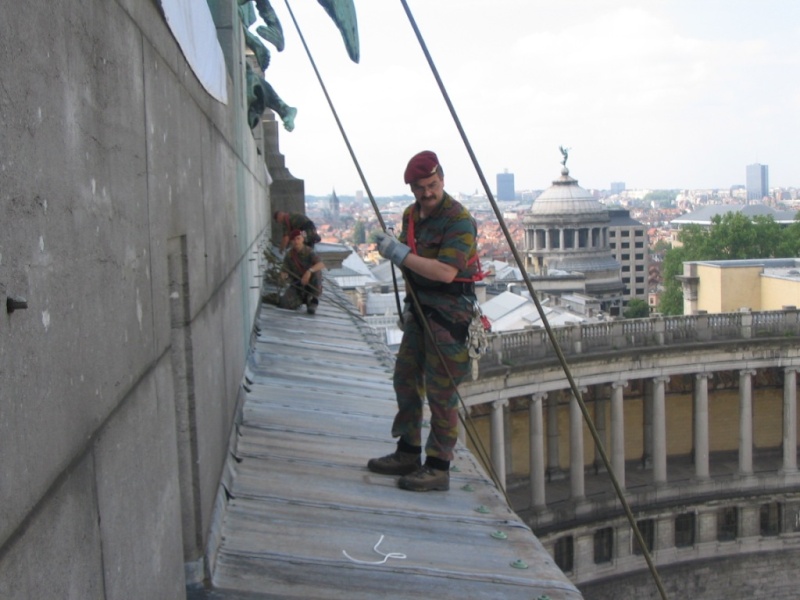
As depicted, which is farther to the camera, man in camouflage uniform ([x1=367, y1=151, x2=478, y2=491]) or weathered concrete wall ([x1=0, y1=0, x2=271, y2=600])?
man in camouflage uniform ([x1=367, y1=151, x2=478, y2=491])

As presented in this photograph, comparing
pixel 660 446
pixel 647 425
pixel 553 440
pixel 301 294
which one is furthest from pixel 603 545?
pixel 301 294

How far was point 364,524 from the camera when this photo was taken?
4.95 metres

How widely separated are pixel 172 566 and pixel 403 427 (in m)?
2.96

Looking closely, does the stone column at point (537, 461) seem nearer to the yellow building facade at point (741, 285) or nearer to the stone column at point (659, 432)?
the stone column at point (659, 432)

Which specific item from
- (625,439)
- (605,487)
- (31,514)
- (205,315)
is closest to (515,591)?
(205,315)

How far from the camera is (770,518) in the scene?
Answer: 3575 centimetres

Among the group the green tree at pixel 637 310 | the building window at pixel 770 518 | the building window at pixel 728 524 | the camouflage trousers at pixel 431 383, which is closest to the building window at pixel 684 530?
the building window at pixel 728 524

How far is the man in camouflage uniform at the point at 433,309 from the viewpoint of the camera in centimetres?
560

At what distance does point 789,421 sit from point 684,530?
19.3 ft

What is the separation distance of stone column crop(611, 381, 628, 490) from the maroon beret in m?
31.3

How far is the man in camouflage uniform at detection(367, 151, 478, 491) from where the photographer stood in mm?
5598

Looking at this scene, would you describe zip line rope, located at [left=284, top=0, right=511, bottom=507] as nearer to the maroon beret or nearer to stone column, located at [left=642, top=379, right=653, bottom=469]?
the maroon beret

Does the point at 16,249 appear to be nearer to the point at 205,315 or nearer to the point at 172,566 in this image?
the point at 172,566

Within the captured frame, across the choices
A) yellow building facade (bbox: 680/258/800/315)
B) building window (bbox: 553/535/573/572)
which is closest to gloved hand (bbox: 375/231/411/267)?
building window (bbox: 553/535/573/572)
